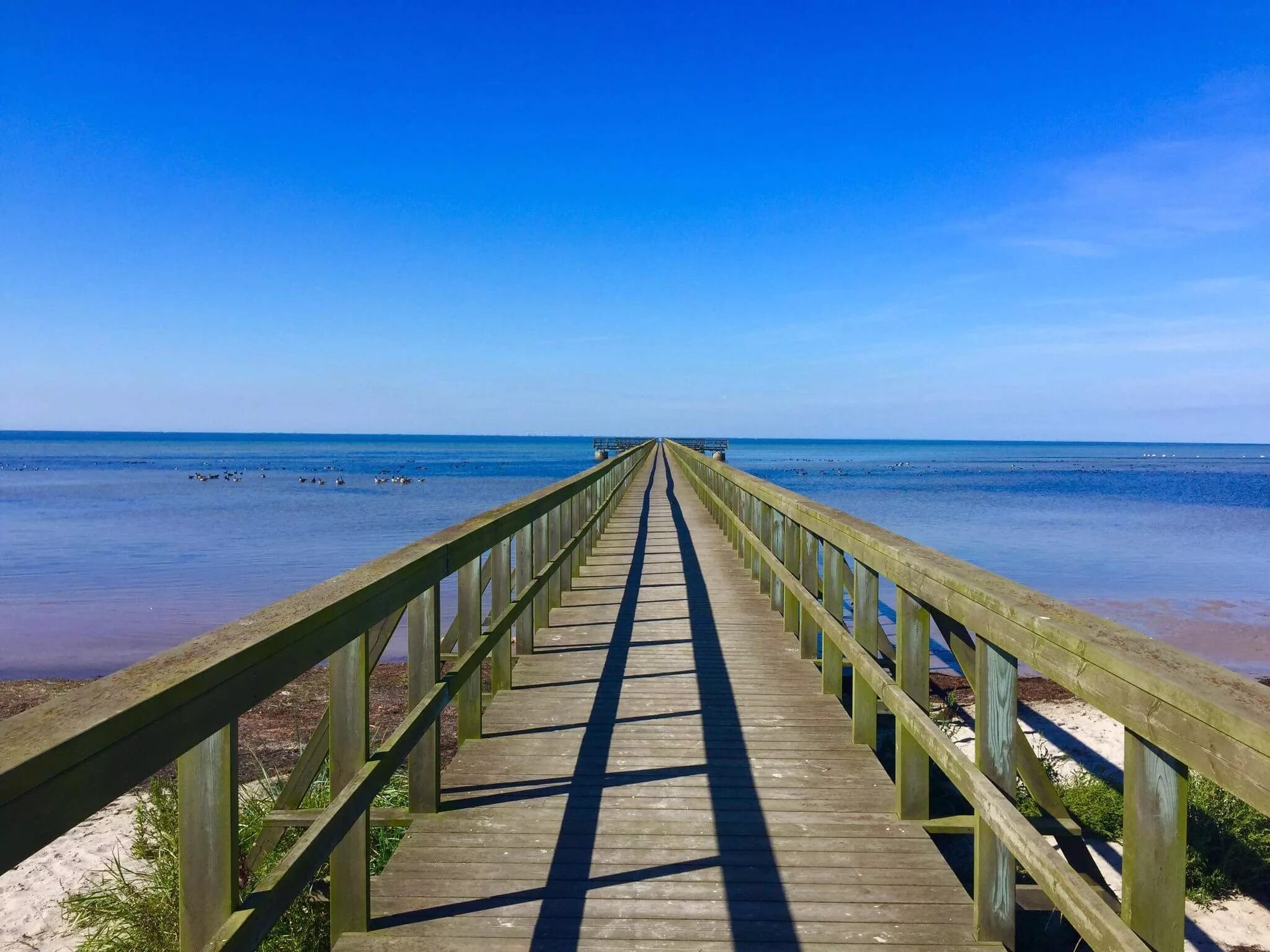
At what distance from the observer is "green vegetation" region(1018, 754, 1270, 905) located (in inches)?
197

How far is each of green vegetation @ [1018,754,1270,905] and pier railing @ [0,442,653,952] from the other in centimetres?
333

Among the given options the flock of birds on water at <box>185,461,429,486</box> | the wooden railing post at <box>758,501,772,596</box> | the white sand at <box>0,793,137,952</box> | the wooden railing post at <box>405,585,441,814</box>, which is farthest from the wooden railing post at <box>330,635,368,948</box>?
the flock of birds on water at <box>185,461,429,486</box>

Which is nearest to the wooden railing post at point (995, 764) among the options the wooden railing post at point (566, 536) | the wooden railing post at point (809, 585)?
the wooden railing post at point (809, 585)

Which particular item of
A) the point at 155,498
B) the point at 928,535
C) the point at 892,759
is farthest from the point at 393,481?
the point at 892,759

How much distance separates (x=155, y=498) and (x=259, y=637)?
47.2m

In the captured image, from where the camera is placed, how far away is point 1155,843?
5.49 ft

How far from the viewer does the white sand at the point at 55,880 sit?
4.58 meters

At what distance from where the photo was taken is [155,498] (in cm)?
4297

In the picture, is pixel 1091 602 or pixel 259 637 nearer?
pixel 259 637

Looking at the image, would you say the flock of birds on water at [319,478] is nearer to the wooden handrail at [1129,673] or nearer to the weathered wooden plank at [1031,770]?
the weathered wooden plank at [1031,770]

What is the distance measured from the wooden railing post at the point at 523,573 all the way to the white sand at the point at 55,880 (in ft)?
8.83

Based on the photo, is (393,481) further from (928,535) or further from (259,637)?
(259,637)

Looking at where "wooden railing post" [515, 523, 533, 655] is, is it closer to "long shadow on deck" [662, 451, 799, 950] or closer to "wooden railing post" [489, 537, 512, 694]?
"wooden railing post" [489, 537, 512, 694]

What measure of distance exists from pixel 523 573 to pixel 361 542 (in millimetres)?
21171
